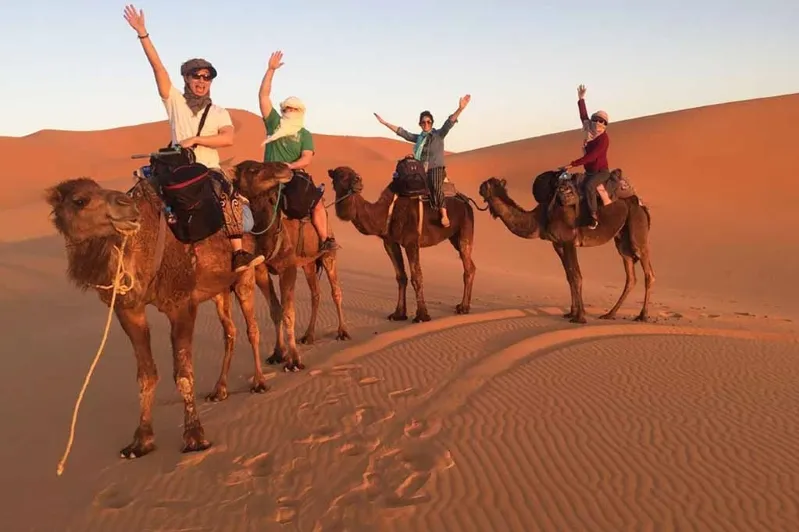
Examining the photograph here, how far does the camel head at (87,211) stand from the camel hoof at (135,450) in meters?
2.00

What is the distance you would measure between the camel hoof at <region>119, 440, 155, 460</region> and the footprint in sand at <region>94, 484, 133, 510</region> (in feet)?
1.73

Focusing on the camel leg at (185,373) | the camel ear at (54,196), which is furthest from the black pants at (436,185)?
the camel ear at (54,196)

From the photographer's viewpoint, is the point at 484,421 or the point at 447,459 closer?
the point at 447,459

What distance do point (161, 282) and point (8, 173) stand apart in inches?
2328

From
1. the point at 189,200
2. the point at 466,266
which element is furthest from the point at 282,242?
the point at 466,266

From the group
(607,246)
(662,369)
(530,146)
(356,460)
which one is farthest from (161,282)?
(530,146)

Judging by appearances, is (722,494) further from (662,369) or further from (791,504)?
(662,369)

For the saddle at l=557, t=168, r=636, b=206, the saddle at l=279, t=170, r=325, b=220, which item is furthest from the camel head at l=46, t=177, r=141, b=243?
the saddle at l=557, t=168, r=636, b=206

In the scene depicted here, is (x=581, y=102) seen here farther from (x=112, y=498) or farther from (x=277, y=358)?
(x=112, y=498)

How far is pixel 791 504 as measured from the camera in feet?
14.0

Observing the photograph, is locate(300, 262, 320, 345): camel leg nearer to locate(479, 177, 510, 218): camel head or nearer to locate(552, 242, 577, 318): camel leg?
locate(479, 177, 510, 218): camel head

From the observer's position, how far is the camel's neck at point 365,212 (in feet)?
30.7

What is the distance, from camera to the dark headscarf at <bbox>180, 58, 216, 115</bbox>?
526cm

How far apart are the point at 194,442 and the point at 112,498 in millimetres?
866
